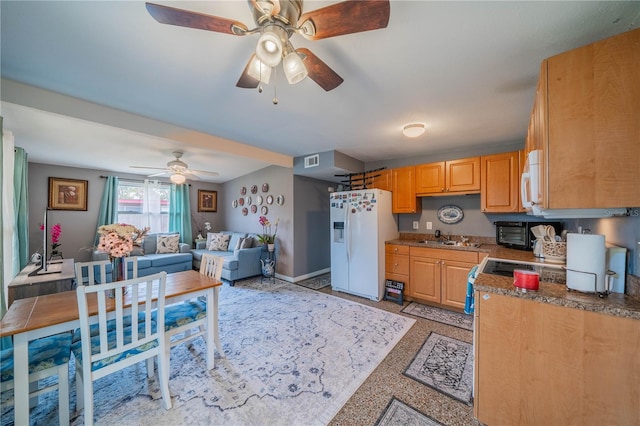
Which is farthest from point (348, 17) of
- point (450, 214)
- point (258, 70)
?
point (450, 214)

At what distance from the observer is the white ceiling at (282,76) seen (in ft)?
3.98

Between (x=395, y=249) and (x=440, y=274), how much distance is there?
2.30ft

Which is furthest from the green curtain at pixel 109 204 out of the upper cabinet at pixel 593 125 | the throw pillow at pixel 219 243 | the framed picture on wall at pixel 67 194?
the upper cabinet at pixel 593 125

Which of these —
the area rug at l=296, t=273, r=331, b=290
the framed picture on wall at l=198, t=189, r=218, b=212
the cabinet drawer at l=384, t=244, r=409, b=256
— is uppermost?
the framed picture on wall at l=198, t=189, r=218, b=212

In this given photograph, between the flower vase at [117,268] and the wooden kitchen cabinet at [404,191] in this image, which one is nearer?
the flower vase at [117,268]

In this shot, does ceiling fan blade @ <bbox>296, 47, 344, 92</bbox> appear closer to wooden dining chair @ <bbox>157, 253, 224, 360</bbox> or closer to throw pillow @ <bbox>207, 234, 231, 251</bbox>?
wooden dining chair @ <bbox>157, 253, 224, 360</bbox>

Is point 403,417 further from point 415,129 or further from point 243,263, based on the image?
point 243,263

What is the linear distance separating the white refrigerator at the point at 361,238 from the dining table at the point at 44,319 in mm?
2216

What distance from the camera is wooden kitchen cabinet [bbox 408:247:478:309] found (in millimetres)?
2916

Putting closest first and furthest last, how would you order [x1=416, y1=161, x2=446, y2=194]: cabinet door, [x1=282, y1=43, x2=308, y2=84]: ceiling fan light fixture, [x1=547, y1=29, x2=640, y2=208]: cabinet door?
[x1=547, y1=29, x2=640, y2=208]: cabinet door, [x1=282, y1=43, x2=308, y2=84]: ceiling fan light fixture, [x1=416, y1=161, x2=446, y2=194]: cabinet door

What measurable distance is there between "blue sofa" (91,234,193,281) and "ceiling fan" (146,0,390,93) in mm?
4815

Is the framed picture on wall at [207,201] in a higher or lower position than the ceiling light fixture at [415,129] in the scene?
lower

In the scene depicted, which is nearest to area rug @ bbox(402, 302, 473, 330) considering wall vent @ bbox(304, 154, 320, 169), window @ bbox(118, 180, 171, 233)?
wall vent @ bbox(304, 154, 320, 169)

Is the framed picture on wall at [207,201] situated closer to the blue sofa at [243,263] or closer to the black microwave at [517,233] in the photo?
the blue sofa at [243,263]
